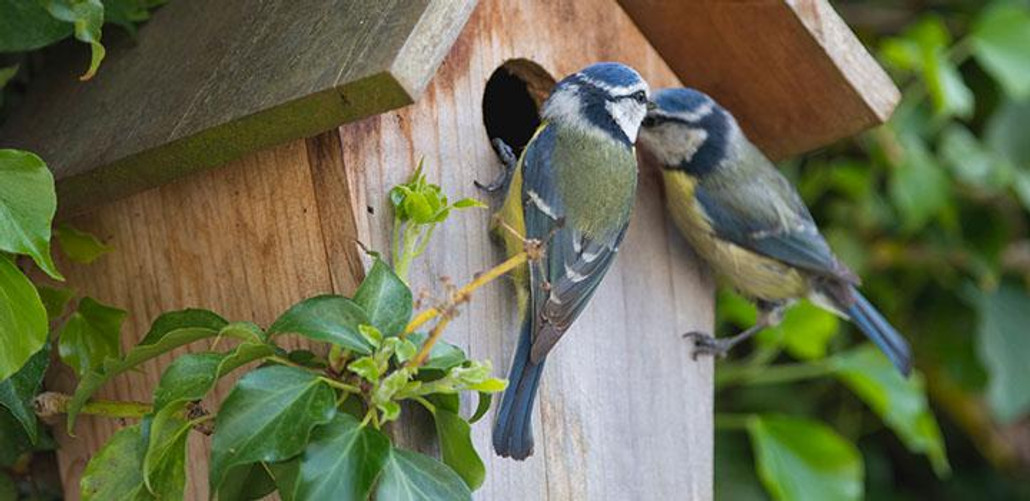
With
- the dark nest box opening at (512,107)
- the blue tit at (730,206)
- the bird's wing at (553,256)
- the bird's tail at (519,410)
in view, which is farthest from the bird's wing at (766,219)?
the bird's tail at (519,410)

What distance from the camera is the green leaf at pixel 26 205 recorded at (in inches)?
57.1

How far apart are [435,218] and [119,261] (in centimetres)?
45

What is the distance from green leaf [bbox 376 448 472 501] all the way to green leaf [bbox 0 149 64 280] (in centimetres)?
35

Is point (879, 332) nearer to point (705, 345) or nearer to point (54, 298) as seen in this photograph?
point (705, 345)

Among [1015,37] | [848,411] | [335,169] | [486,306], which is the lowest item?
[848,411]

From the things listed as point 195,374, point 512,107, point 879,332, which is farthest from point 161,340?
point 879,332

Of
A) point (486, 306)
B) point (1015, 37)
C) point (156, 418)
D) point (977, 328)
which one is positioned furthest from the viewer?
point (977, 328)

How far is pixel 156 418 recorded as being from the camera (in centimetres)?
145

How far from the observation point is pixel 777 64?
204 cm

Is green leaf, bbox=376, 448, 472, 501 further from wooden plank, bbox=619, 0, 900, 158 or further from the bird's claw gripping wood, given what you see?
wooden plank, bbox=619, 0, 900, 158

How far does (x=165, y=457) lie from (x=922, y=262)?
1926 millimetres

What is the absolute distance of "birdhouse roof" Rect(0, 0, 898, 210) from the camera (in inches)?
59.2

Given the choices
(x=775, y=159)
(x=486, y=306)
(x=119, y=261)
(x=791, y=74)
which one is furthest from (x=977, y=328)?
(x=119, y=261)

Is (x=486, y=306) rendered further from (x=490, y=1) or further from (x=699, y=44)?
(x=699, y=44)
